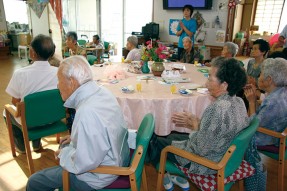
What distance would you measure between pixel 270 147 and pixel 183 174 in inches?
32.7

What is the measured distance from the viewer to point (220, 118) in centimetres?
136

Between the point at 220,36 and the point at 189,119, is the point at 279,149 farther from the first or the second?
the point at 220,36

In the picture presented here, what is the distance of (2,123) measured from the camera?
3.42m

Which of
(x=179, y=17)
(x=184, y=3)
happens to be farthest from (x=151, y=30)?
(x=184, y=3)

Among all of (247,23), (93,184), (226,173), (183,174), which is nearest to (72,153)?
(93,184)

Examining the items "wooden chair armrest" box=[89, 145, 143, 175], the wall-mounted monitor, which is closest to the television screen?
the wall-mounted monitor

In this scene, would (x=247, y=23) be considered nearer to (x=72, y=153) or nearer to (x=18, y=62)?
(x=72, y=153)

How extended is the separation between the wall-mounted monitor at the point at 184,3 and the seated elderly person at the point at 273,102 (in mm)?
4390

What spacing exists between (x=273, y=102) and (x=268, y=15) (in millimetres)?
5491

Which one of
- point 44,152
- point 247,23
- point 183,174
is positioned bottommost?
point 44,152

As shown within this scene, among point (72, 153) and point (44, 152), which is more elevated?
point (72, 153)

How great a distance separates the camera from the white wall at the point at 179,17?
19.0ft

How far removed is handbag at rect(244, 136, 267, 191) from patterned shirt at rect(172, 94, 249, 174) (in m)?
0.31

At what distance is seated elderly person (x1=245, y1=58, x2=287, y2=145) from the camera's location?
73.4 inches
